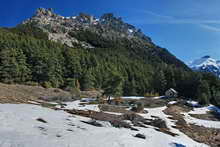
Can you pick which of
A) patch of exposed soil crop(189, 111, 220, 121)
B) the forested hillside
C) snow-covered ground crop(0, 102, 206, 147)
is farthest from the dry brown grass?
patch of exposed soil crop(189, 111, 220, 121)

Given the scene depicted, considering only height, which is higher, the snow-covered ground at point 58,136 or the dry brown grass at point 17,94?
the dry brown grass at point 17,94

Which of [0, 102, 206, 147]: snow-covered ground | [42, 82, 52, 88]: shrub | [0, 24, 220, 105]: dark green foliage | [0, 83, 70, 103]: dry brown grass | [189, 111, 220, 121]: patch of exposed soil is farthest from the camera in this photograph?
[42, 82, 52, 88]: shrub

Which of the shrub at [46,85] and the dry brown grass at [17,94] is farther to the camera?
the shrub at [46,85]

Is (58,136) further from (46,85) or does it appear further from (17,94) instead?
(46,85)

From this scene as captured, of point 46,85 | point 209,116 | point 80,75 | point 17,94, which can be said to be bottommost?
point 209,116

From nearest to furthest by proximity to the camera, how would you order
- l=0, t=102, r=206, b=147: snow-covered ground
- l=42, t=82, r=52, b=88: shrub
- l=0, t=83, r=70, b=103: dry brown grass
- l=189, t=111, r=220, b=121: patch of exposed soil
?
l=0, t=102, r=206, b=147: snow-covered ground, l=0, t=83, r=70, b=103: dry brown grass, l=189, t=111, r=220, b=121: patch of exposed soil, l=42, t=82, r=52, b=88: shrub

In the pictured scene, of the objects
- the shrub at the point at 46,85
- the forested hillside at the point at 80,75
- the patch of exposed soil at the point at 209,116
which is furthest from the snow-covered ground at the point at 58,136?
the shrub at the point at 46,85

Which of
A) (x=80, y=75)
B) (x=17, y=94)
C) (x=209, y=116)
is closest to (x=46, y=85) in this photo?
(x=80, y=75)

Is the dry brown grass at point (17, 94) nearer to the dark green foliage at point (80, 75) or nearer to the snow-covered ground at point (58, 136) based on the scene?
the dark green foliage at point (80, 75)

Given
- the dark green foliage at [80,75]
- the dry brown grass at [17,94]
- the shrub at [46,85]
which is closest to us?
the dry brown grass at [17,94]

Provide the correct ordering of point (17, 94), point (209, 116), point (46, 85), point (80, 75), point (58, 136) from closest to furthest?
point (58, 136) < point (17, 94) < point (209, 116) < point (46, 85) < point (80, 75)

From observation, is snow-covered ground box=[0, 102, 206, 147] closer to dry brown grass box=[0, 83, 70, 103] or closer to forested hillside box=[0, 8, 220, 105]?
dry brown grass box=[0, 83, 70, 103]

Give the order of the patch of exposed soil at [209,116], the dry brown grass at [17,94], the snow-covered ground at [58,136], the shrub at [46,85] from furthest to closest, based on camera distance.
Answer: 1. the shrub at [46,85]
2. the patch of exposed soil at [209,116]
3. the dry brown grass at [17,94]
4. the snow-covered ground at [58,136]

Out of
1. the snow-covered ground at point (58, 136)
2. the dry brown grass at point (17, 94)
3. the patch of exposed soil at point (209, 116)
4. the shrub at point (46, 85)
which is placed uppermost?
the shrub at point (46, 85)
